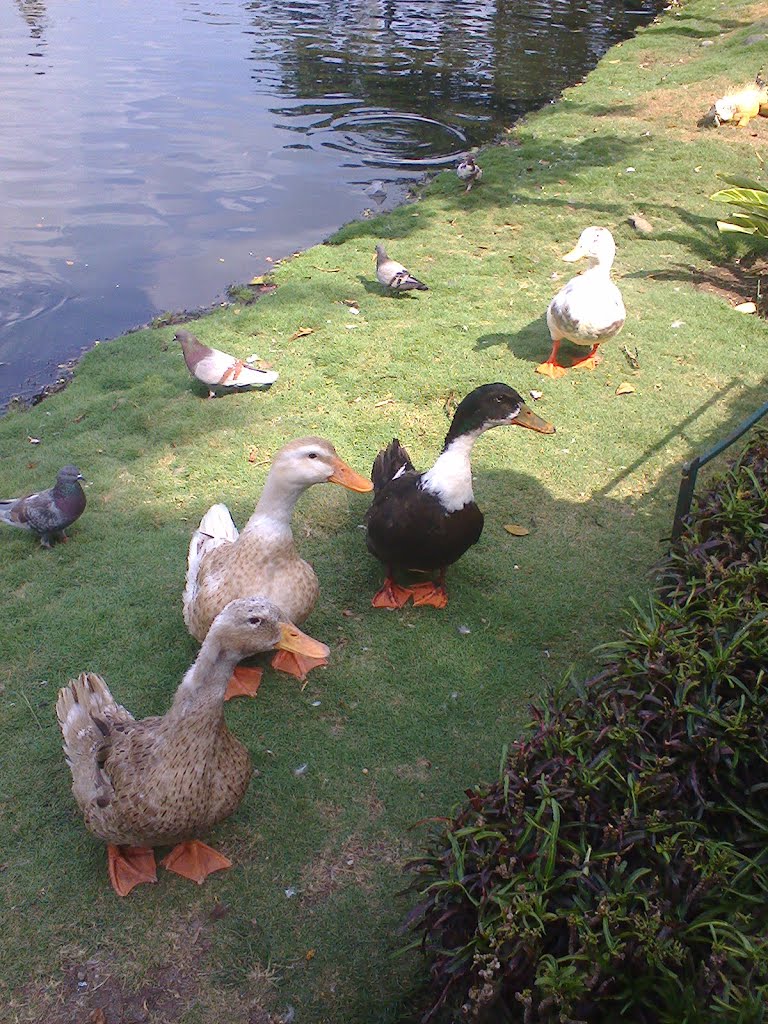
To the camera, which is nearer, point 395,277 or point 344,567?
point 344,567

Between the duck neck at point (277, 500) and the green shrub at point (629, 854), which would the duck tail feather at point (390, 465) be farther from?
the green shrub at point (629, 854)

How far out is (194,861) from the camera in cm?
317

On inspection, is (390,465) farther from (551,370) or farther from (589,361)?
(589,361)

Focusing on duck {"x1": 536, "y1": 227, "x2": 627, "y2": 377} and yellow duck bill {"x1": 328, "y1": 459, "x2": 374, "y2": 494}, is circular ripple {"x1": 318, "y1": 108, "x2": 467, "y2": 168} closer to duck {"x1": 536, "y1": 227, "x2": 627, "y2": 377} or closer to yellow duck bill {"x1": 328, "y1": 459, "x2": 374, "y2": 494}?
duck {"x1": 536, "y1": 227, "x2": 627, "y2": 377}

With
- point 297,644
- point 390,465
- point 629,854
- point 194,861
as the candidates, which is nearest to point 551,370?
point 390,465

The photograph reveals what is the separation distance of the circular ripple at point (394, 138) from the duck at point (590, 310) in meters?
5.70

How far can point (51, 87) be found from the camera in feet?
46.1

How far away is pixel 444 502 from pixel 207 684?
1596 millimetres

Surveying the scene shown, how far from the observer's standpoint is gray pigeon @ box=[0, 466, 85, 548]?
474 cm

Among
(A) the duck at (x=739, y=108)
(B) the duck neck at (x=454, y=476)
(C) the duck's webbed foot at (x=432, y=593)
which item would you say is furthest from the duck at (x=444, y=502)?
(A) the duck at (x=739, y=108)

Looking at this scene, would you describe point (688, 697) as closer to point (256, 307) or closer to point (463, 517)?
point (463, 517)

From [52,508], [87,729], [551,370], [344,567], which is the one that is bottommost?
[344,567]

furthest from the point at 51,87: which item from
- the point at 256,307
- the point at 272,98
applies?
the point at 256,307

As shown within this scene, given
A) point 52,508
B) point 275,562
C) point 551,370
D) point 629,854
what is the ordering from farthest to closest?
point 551,370, point 52,508, point 275,562, point 629,854
